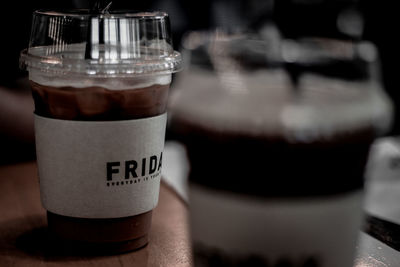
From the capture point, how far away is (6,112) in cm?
149

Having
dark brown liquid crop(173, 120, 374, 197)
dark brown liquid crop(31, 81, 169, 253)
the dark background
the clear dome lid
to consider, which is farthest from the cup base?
the dark background

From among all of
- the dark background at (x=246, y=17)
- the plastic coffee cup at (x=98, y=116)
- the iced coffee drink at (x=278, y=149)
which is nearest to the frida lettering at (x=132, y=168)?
the plastic coffee cup at (x=98, y=116)

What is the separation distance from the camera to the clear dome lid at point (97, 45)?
0.71 metres

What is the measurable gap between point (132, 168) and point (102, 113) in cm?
8

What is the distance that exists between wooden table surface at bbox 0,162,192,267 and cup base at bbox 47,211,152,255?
12mm

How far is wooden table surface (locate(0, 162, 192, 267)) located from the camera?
73 cm

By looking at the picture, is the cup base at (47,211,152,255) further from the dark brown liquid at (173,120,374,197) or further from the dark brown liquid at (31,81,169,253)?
the dark brown liquid at (173,120,374,197)

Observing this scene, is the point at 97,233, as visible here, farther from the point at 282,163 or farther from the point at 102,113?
the point at 282,163

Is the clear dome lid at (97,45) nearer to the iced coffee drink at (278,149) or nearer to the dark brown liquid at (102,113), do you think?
the dark brown liquid at (102,113)

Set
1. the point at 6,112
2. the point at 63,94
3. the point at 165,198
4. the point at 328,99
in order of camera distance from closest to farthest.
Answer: the point at 328,99
the point at 63,94
the point at 165,198
the point at 6,112

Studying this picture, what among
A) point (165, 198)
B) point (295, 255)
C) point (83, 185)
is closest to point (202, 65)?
point (295, 255)

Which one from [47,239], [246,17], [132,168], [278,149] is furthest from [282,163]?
[246,17]

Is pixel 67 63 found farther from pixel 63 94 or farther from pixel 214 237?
pixel 214 237

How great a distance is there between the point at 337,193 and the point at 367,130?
2.4 inches
